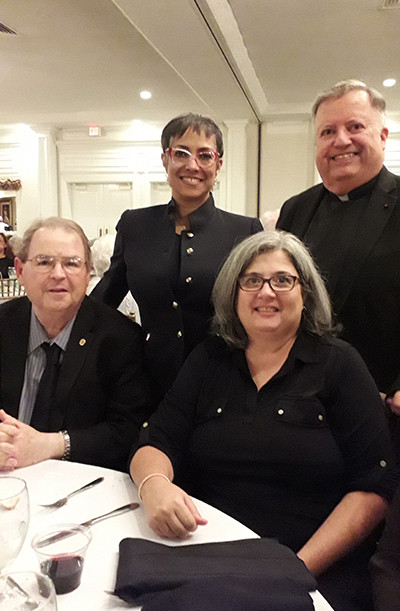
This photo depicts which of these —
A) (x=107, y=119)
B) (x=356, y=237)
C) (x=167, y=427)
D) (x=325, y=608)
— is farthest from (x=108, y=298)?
(x=107, y=119)

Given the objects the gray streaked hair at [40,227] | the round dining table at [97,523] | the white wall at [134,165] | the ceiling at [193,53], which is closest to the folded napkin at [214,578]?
the round dining table at [97,523]

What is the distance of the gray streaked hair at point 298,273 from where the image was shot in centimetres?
157

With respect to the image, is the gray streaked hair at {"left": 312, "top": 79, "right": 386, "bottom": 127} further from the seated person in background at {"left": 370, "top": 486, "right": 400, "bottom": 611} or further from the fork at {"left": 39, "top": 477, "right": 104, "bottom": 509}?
the fork at {"left": 39, "top": 477, "right": 104, "bottom": 509}

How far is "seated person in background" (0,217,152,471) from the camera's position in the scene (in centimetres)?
168

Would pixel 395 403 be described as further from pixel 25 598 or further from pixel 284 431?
pixel 25 598

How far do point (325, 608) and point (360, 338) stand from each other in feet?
3.92

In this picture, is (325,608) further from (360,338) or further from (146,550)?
(360,338)

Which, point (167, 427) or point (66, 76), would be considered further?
point (66, 76)

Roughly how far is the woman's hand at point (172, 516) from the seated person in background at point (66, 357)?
1.77 feet

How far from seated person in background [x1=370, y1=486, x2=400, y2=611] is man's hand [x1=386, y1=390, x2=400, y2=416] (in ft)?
1.00

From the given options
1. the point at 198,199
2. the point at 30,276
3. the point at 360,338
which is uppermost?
the point at 198,199

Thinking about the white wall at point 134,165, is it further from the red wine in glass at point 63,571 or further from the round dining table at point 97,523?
the red wine in glass at point 63,571

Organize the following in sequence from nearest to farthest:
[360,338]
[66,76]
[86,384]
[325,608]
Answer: [325,608], [86,384], [360,338], [66,76]

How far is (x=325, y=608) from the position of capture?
0.85m
